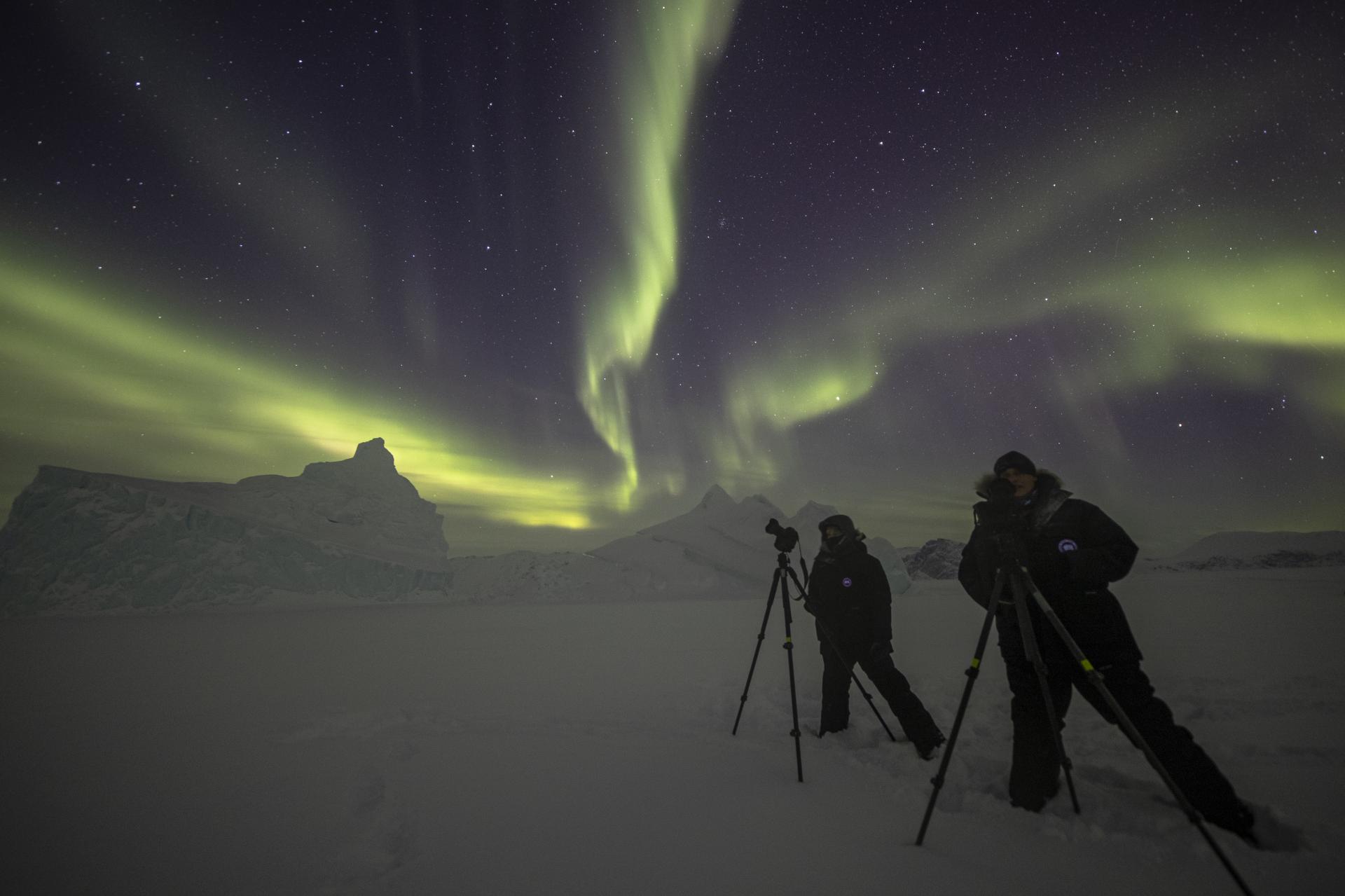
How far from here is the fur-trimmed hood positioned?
12.5ft

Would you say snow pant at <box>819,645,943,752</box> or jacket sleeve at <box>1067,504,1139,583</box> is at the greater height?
jacket sleeve at <box>1067,504,1139,583</box>

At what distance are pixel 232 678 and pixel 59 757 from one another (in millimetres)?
4299

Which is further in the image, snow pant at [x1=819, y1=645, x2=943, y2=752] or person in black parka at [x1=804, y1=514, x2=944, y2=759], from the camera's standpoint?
person in black parka at [x1=804, y1=514, x2=944, y2=759]

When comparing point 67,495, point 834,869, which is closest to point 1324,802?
point 834,869

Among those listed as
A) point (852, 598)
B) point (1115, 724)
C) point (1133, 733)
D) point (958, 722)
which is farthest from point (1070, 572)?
point (852, 598)

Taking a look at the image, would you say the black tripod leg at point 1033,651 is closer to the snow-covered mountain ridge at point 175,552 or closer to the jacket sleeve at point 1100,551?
the jacket sleeve at point 1100,551

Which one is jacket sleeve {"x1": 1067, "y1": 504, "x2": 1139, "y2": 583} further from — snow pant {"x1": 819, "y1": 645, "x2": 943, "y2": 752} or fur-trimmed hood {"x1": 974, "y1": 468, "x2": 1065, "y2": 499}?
snow pant {"x1": 819, "y1": 645, "x2": 943, "y2": 752}

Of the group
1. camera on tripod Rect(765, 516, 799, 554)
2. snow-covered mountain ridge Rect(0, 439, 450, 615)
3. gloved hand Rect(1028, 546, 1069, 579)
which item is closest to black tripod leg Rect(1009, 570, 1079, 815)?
gloved hand Rect(1028, 546, 1069, 579)

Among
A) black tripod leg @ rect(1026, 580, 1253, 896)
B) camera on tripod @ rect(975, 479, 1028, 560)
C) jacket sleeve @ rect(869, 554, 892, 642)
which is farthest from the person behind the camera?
jacket sleeve @ rect(869, 554, 892, 642)

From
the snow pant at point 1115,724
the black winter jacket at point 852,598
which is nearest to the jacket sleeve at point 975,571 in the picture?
the snow pant at point 1115,724

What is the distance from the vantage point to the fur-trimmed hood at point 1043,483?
3807mm

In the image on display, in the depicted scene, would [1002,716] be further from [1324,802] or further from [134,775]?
[134,775]

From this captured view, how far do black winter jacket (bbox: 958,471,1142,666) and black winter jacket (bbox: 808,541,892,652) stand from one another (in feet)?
4.40

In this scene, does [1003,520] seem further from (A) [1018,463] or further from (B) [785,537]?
(B) [785,537]
